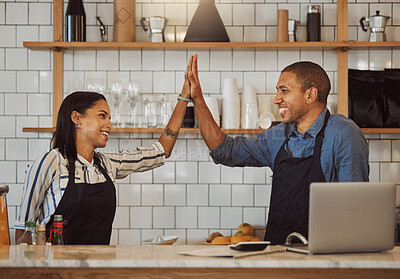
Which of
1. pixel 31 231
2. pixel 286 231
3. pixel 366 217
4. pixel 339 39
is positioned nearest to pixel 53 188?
pixel 31 231

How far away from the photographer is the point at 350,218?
1.82m

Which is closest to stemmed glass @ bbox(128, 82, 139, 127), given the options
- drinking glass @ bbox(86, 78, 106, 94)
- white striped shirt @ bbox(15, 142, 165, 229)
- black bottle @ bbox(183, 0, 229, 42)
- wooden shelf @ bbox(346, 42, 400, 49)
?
drinking glass @ bbox(86, 78, 106, 94)

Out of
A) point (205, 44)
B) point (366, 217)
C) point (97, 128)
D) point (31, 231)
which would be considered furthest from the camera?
point (205, 44)

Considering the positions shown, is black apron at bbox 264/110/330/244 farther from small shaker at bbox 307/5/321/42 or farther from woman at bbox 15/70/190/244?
small shaker at bbox 307/5/321/42

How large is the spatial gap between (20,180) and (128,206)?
2.49ft

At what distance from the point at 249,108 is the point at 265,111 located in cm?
14

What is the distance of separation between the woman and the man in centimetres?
58

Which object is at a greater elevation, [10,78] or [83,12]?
[83,12]

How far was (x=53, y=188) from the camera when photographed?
2.43m

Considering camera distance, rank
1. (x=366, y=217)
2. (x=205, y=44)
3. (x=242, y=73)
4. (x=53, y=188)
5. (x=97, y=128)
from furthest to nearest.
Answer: (x=242, y=73) → (x=205, y=44) → (x=97, y=128) → (x=53, y=188) → (x=366, y=217)

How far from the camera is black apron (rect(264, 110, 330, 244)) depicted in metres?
2.70

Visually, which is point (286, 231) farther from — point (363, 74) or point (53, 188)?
point (363, 74)

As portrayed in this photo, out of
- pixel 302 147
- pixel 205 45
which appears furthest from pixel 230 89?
pixel 302 147

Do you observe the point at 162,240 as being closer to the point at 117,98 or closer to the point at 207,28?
the point at 117,98
